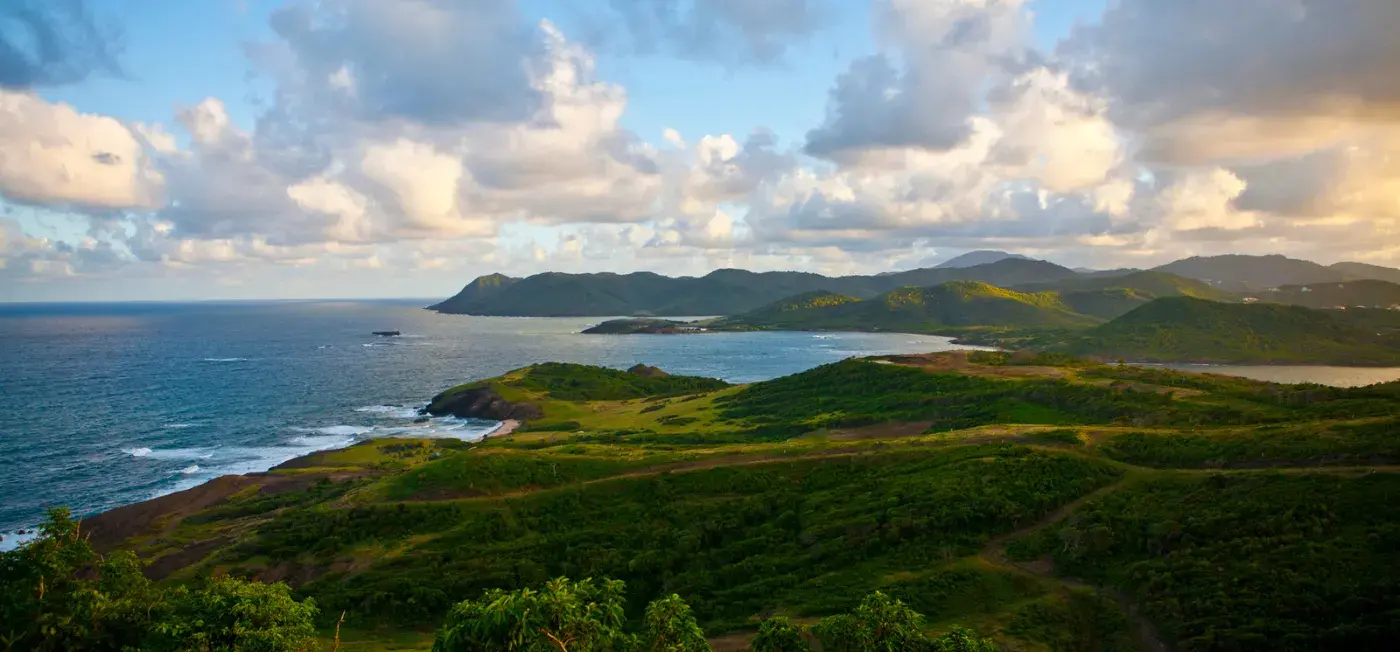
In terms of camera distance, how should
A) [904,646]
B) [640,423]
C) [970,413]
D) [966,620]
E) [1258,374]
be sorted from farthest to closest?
[1258,374], [640,423], [970,413], [966,620], [904,646]

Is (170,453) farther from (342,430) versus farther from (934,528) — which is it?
(934,528)

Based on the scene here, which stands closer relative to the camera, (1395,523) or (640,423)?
(1395,523)

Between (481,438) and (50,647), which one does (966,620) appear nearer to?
(50,647)

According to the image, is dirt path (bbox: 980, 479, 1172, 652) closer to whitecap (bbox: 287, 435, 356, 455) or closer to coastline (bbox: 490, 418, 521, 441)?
coastline (bbox: 490, 418, 521, 441)

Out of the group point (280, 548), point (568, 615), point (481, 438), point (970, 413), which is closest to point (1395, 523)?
point (568, 615)

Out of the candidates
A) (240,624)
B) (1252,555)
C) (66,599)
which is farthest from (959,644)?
(66,599)

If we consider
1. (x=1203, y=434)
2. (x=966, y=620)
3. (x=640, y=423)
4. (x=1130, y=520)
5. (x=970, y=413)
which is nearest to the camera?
(x=966, y=620)
